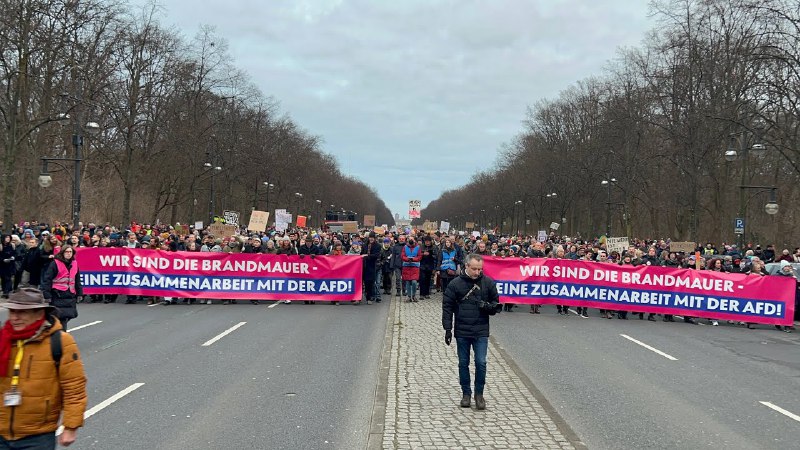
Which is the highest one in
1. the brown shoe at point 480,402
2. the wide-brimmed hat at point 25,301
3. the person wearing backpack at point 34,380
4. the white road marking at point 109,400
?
the wide-brimmed hat at point 25,301

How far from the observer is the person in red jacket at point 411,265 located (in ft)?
59.6

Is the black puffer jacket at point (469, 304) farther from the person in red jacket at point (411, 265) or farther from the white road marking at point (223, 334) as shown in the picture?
the person in red jacket at point (411, 265)

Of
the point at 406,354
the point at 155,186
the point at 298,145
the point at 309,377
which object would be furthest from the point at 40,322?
the point at 298,145

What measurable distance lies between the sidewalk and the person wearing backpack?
2801 millimetres

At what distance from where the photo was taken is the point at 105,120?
40.5 metres

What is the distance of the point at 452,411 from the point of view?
7.29m

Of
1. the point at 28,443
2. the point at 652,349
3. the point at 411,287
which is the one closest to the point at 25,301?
the point at 28,443

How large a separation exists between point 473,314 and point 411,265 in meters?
10.9

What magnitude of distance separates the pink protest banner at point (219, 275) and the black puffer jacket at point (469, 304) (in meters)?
10.6

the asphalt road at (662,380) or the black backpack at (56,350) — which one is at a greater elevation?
the black backpack at (56,350)

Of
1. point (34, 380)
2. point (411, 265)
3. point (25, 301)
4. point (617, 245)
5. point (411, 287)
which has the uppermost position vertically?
point (617, 245)

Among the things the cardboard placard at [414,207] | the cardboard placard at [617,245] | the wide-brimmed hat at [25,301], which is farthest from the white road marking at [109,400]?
the cardboard placard at [414,207]

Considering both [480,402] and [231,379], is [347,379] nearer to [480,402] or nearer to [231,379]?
[231,379]

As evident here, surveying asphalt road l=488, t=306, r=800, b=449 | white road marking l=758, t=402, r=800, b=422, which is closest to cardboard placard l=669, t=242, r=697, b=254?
asphalt road l=488, t=306, r=800, b=449
